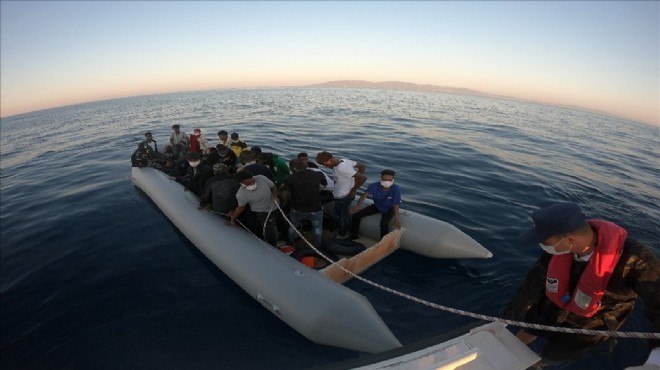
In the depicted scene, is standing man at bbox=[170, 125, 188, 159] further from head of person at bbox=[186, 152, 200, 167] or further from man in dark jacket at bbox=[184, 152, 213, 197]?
head of person at bbox=[186, 152, 200, 167]

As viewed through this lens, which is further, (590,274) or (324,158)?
(324,158)

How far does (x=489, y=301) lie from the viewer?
18.9 feet

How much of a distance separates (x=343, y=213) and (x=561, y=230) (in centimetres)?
493

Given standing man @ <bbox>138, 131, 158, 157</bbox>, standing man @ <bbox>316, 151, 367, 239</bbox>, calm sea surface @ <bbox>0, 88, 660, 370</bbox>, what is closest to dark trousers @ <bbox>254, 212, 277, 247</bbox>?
calm sea surface @ <bbox>0, 88, 660, 370</bbox>

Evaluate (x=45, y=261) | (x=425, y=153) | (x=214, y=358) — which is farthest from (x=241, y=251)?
(x=425, y=153)

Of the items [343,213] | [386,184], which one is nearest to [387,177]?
[386,184]

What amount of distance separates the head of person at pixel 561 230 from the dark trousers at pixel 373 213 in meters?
4.14

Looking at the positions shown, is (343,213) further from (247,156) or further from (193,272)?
(193,272)

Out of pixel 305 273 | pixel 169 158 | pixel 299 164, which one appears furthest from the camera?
pixel 169 158

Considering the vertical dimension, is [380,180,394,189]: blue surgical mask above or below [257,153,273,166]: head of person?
below

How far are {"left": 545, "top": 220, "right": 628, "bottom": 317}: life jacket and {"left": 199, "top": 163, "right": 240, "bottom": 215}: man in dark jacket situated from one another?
18.8 feet

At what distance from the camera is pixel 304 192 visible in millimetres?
5965

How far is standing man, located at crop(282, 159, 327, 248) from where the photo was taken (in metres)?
5.89

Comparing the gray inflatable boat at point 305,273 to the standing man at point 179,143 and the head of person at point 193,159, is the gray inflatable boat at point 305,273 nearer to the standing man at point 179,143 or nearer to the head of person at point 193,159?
the head of person at point 193,159
